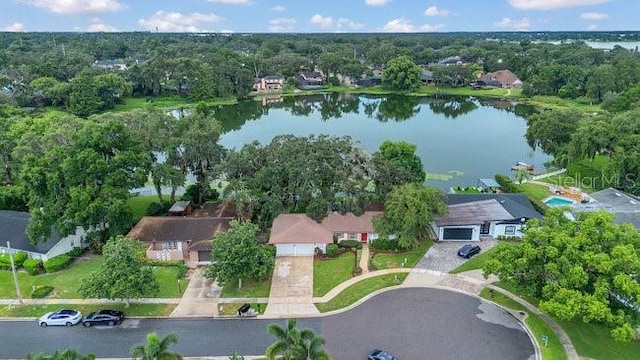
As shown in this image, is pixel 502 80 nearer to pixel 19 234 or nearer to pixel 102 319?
pixel 19 234

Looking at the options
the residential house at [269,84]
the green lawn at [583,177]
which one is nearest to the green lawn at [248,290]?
the green lawn at [583,177]

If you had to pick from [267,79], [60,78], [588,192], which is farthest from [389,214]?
[60,78]

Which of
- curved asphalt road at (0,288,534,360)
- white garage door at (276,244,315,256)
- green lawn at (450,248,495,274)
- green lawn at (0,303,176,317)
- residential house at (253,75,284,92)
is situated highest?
residential house at (253,75,284,92)

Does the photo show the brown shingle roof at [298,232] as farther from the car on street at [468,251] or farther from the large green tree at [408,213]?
Result: the car on street at [468,251]

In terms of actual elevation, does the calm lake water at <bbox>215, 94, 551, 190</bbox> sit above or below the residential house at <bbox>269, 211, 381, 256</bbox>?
above

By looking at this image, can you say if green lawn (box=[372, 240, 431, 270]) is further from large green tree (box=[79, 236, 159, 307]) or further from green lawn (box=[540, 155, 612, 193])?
green lawn (box=[540, 155, 612, 193])

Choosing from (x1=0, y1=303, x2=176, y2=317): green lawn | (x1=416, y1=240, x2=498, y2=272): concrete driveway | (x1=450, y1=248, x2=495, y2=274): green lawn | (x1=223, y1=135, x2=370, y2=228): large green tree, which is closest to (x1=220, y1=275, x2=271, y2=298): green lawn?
(x1=0, y1=303, x2=176, y2=317): green lawn
